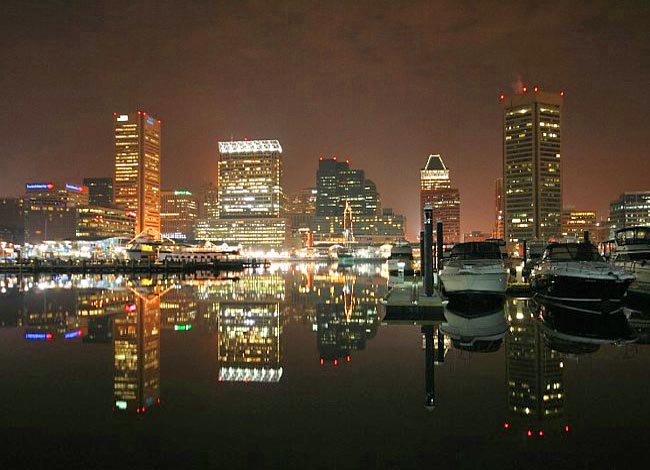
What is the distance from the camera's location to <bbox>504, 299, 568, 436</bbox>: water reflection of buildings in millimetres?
8000

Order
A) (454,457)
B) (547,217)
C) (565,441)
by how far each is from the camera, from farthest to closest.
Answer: (547,217) → (565,441) → (454,457)

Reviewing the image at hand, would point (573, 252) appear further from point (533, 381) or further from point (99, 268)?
point (99, 268)

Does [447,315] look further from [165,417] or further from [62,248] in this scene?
[62,248]

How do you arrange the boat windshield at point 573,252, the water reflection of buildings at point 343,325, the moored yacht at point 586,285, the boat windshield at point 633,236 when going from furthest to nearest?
the boat windshield at point 633,236, the boat windshield at point 573,252, the moored yacht at point 586,285, the water reflection of buildings at point 343,325

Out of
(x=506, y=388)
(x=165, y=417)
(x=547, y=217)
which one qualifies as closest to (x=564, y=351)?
(x=506, y=388)

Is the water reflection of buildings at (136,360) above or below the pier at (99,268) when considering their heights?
below

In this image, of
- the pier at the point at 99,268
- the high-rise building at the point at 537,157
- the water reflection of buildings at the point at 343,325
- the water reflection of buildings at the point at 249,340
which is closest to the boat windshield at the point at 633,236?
the water reflection of buildings at the point at 343,325

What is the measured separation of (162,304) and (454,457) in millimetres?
21038

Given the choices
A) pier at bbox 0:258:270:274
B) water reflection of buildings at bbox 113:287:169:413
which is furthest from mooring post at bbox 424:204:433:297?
pier at bbox 0:258:270:274

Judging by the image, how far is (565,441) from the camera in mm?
7031

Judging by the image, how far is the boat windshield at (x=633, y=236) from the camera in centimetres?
3303

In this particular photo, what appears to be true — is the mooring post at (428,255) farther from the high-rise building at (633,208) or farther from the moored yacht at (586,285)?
the high-rise building at (633,208)

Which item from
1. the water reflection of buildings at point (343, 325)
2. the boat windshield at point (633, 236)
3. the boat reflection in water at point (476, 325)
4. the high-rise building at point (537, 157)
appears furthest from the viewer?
the high-rise building at point (537, 157)

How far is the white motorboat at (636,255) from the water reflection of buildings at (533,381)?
50.6 feet
